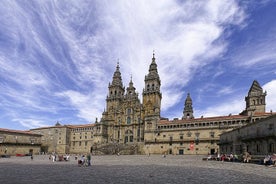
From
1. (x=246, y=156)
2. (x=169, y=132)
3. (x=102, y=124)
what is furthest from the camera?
(x=102, y=124)

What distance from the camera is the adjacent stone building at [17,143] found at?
65062 millimetres

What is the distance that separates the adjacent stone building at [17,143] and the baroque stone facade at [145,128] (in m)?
10.3

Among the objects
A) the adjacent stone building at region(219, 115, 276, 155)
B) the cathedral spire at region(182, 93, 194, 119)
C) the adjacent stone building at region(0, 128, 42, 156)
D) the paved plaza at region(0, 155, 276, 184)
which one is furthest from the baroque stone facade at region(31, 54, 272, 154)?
the paved plaza at region(0, 155, 276, 184)

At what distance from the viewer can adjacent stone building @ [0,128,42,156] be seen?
6506 centimetres

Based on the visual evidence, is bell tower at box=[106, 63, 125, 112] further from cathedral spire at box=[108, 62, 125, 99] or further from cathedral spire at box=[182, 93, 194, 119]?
cathedral spire at box=[182, 93, 194, 119]

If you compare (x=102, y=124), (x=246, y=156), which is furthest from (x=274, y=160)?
(x=102, y=124)

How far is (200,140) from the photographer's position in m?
61.1

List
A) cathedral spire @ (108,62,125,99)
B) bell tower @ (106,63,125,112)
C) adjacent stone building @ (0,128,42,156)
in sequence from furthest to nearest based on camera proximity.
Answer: cathedral spire @ (108,62,125,99), bell tower @ (106,63,125,112), adjacent stone building @ (0,128,42,156)

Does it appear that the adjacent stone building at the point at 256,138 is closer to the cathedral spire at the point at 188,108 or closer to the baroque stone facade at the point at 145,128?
the baroque stone facade at the point at 145,128

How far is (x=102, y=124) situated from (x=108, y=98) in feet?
39.9

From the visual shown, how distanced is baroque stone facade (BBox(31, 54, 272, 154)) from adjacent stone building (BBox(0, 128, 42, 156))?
10.3 m

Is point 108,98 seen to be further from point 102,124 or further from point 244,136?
point 244,136

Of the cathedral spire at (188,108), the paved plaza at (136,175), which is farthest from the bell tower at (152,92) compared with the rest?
the paved plaza at (136,175)

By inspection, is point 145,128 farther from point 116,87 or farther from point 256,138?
point 256,138
